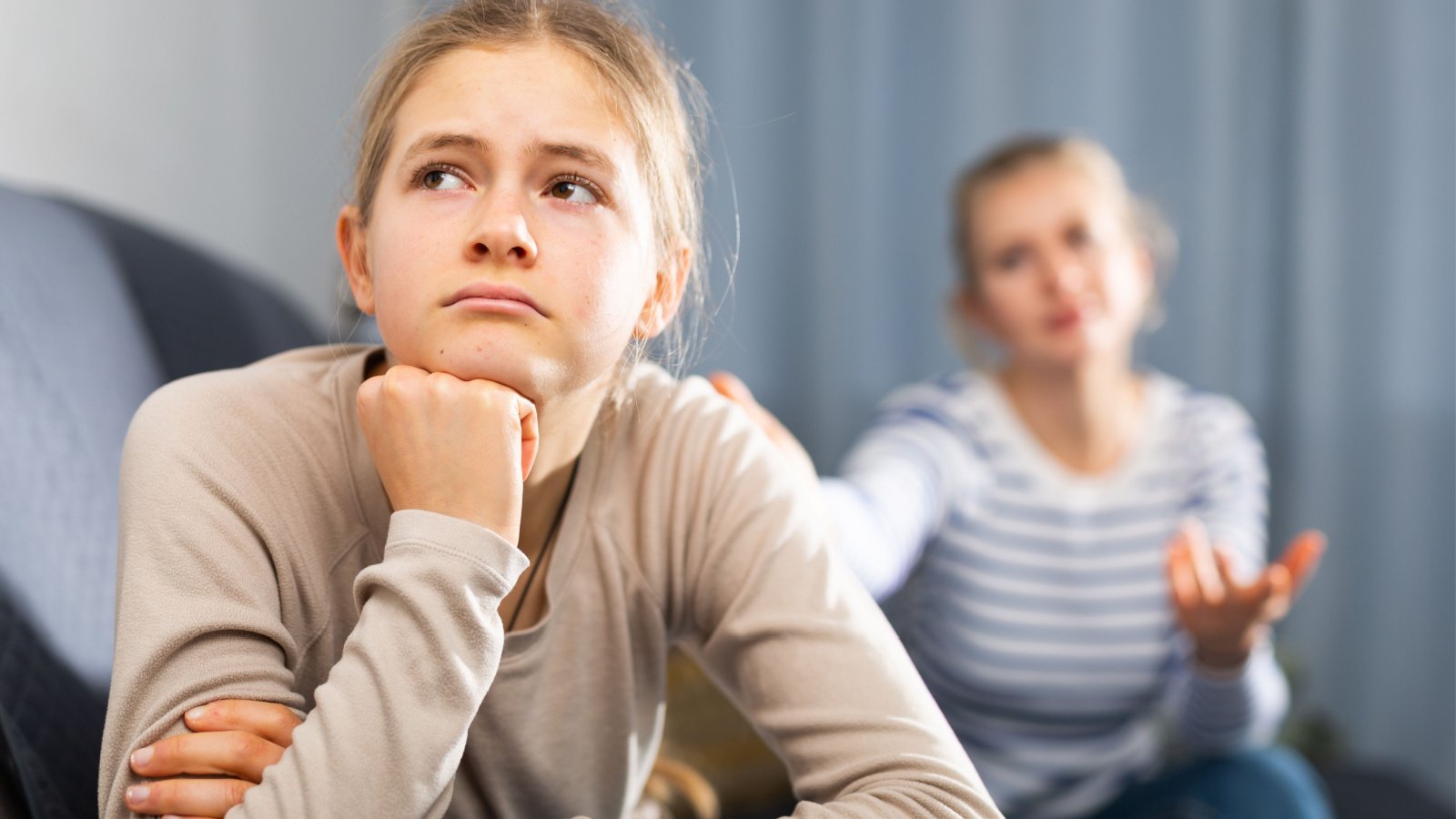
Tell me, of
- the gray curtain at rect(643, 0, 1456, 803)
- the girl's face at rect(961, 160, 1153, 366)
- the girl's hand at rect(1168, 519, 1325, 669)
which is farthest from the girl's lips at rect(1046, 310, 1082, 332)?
the gray curtain at rect(643, 0, 1456, 803)

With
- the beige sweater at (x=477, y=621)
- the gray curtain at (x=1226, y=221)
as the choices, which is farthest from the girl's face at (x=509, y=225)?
the gray curtain at (x=1226, y=221)

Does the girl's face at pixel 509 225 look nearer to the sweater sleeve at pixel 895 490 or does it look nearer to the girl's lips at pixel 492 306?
the girl's lips at pixel 492 306

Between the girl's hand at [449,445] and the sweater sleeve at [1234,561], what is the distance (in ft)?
2.81

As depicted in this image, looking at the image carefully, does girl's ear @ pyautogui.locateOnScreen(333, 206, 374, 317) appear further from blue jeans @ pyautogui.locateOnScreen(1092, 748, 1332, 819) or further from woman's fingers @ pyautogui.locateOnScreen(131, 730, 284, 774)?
blue jeans @ pyautogui.locateOnScreen(1092, 748, 1332, 819)

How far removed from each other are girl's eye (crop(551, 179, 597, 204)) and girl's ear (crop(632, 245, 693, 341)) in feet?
0.31

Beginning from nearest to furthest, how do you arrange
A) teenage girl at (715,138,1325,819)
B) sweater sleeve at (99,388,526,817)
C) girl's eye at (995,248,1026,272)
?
sweater sleeve at (99,388,526,817), teenage girl at (715,138,1325,819), girl's eye at (995,248,1026,272)

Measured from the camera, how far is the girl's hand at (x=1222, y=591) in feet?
3.89

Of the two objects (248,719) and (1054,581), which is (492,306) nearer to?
(248,719)

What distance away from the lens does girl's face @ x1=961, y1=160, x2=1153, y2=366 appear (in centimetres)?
151

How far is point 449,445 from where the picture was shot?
2.14 ft

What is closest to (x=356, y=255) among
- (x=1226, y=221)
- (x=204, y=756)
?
(x=204, y=756)

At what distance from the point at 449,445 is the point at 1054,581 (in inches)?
41.6

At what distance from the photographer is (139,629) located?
61cm

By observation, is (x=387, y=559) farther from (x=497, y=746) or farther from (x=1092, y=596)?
(x=1092, y=596)
